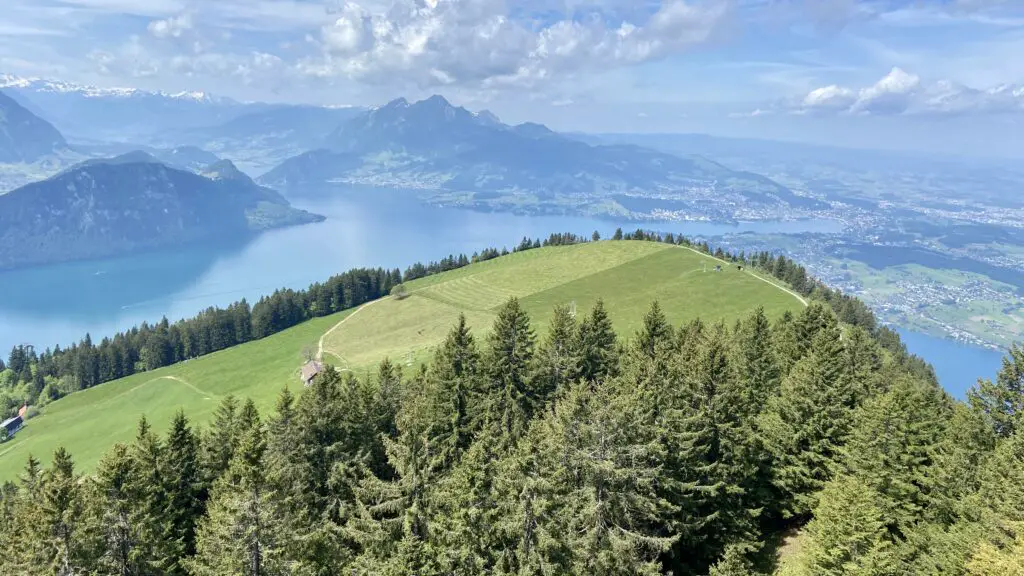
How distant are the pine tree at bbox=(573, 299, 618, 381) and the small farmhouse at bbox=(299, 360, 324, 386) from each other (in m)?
64.5

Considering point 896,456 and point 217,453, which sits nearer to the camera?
point 896,456

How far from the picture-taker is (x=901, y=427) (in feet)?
97.0

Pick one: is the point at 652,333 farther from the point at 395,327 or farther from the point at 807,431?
the point at 395,327

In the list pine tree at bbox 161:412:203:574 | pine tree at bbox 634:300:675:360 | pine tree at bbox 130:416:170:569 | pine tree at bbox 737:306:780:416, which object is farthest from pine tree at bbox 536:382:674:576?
pine tree at bbox 161:412:203:574

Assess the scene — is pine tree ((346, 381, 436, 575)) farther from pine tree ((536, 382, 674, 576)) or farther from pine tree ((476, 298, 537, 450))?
pine tree ((476, 298, 537, 450))

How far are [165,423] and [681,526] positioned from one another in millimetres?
100179

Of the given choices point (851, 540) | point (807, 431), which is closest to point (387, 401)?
point (807, 431)

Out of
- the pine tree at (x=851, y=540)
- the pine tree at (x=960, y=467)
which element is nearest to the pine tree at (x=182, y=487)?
the pine tree at (x=851, y=540)

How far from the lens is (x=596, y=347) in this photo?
4828 centimetres

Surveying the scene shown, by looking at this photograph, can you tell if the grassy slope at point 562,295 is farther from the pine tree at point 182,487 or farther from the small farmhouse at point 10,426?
the small farmhouse at point 10,426

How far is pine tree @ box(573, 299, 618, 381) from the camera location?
4750 centimetres

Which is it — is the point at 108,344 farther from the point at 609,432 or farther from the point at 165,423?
the point at 609,432

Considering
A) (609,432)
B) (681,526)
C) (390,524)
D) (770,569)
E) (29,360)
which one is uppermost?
(609,432)

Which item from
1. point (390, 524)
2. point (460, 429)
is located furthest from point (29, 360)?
point (390, 524)
